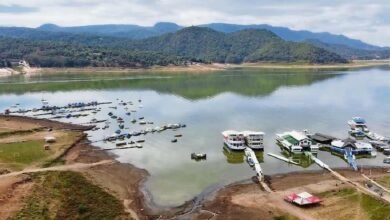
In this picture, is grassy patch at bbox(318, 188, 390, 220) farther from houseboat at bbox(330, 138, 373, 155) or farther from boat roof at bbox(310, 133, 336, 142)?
boat roof at bbox(310, 133, 336, 142)

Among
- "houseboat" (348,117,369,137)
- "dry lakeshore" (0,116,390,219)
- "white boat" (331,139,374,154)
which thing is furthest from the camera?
"houseboat" (348,117,369,137)

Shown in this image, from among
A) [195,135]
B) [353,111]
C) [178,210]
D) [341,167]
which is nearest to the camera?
[178,210]

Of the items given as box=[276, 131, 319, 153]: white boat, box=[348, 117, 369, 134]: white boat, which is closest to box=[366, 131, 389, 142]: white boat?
box=[348, 117, 369, 134]: white boat

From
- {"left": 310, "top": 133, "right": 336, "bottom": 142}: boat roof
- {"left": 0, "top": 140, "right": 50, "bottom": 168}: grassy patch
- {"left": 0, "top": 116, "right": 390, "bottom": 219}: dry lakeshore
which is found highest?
{"left": 0, "top": 140, "right": 50, "bottom": 168}: grassy patch

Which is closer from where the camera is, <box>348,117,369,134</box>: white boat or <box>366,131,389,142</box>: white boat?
<box>366,131,389,142</box>: white boat

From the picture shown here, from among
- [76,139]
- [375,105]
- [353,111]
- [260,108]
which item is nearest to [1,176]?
[76,139]

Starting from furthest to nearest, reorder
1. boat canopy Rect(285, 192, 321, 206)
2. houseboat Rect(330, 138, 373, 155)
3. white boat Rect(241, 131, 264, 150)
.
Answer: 1. white boat Rect(241, 131, 264, 150)
2. houseboat Rect(330, 138, 373, 155)
3. boat canopy Rect(285, 192, 321, 206)

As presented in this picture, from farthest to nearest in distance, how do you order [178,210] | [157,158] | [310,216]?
[157,158] → [178,210] → [310,216]

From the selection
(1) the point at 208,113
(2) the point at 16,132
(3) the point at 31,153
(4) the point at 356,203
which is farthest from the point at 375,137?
(2) the point at 16,132

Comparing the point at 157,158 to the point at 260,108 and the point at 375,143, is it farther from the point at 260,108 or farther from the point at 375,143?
the point at 260,108
